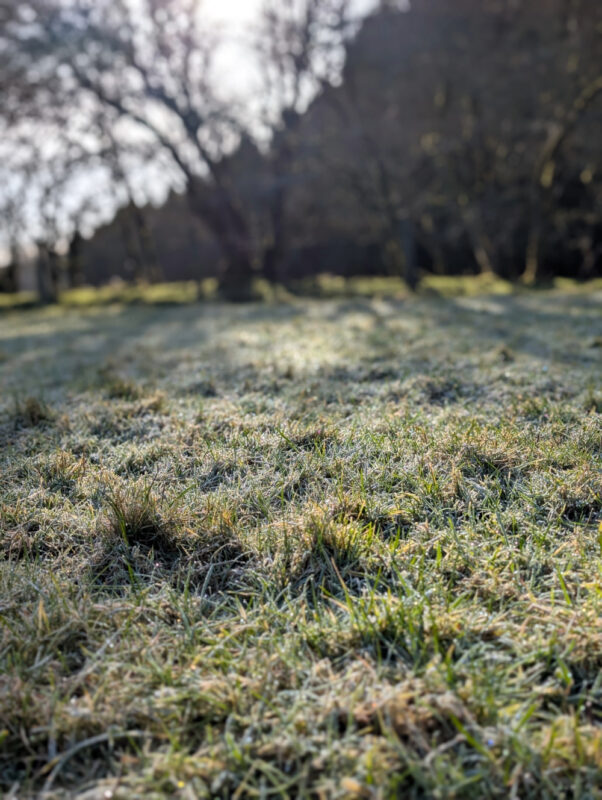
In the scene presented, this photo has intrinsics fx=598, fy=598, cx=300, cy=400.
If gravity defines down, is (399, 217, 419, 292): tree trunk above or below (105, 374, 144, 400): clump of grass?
above

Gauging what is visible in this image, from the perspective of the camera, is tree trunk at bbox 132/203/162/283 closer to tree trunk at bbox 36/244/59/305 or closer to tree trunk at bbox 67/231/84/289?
tree trunk at bbox 36/244/59/305

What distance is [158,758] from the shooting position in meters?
0.98

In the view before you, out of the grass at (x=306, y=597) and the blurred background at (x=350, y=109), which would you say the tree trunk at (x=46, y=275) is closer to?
the blurred background at (x=350, y=109)

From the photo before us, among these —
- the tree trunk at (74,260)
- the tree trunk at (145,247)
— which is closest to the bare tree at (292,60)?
the tree trunk at (145,247)

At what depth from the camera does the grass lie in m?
0.97

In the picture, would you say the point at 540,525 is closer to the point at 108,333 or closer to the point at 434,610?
the point at 434,610

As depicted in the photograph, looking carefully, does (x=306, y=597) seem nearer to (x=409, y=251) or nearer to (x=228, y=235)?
(x=409, y=251)

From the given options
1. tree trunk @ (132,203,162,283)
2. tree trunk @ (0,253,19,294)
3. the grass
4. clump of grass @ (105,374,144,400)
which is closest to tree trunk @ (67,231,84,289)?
tree trunk @ (0,253,19,294)

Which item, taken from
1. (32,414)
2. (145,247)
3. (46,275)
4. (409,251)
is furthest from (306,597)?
(145,247)

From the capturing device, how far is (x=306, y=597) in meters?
1.37

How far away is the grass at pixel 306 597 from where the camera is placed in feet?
3.17

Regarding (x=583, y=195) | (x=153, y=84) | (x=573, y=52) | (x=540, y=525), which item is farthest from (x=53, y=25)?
(x=583, y=195)

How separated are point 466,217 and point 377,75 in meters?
→ 3.71

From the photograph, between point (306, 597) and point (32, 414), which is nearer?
point (306, 597)
